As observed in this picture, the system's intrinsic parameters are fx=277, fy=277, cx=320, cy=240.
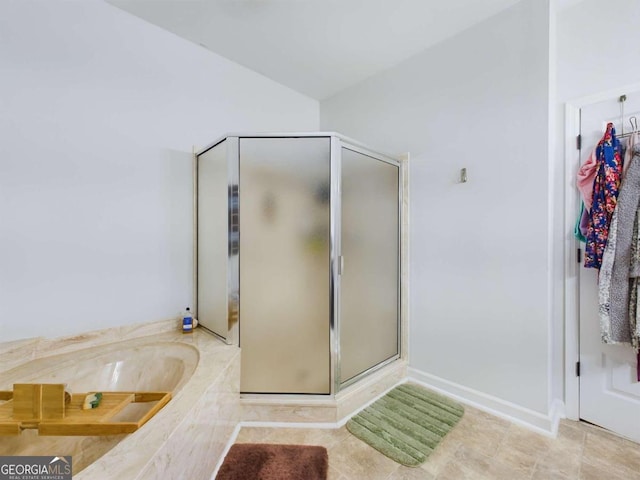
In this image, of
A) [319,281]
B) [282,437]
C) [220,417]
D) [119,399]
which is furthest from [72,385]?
[319,281]

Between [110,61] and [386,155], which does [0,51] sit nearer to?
[110,61]

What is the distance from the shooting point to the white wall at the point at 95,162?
57.9 inches

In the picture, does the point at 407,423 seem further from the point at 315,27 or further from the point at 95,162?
the point at 315,27

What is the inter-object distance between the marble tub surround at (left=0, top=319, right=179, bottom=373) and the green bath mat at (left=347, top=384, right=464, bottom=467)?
142 cm

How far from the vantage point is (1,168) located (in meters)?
1.43

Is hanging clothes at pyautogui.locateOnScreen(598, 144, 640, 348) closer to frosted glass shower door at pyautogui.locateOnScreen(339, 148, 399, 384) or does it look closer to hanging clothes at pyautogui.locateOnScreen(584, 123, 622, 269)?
hanging clothes at pyautogui.locateOnScreen(584, 123, 622, 269)

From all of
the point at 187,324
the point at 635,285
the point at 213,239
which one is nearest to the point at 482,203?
the point at 635,285

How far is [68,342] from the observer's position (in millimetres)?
1594

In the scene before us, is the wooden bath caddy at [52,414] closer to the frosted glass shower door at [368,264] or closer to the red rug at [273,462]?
the red rug at [273,462]

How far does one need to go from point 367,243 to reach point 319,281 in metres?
0.49

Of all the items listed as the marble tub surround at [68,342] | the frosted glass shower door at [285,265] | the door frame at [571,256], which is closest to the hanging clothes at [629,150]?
the door frame at [571,256]

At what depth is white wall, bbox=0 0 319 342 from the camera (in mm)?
1472

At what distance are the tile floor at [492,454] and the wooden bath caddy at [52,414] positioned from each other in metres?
0.77

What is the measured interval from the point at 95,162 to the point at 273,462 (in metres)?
1.97
